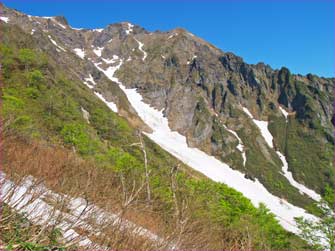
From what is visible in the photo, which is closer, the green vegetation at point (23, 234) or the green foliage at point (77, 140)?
the green vegetation at point (23, 234)

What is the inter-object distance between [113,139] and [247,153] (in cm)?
13240

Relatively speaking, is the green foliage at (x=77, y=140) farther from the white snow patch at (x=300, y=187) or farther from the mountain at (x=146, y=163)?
the white snow patch at (x=300, y=187)

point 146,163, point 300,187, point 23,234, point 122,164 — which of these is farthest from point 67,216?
point 300,187

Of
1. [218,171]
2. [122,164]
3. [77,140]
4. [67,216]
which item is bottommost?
[77,140]

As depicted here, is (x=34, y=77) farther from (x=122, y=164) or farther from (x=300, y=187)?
(x=300, y=187)

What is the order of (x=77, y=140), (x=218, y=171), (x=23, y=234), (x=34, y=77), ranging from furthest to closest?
(x=218, y=171)
(x=34, y=77)
(x=77, y=140)
(x=23, y=234)

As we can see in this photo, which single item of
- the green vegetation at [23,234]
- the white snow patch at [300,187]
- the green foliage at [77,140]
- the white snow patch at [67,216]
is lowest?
the green foliage at [77,140]

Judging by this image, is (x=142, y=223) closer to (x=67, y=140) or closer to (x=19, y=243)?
(x=19, y=243)

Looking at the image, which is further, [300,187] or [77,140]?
[300,187]

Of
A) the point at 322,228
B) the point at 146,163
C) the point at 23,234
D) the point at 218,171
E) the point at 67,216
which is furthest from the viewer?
the point at 218,171

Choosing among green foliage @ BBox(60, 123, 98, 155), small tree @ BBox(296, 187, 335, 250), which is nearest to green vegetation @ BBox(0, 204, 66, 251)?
green foliage @ BBox(60, 123, 98, 155)

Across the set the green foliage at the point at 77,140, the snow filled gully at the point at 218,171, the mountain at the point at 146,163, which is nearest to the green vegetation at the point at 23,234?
the mountain at the point at 146,163

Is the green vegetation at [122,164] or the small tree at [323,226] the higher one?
the small tree at [323,226]

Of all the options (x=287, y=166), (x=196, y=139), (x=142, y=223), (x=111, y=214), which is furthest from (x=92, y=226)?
(x=287, y=166)
